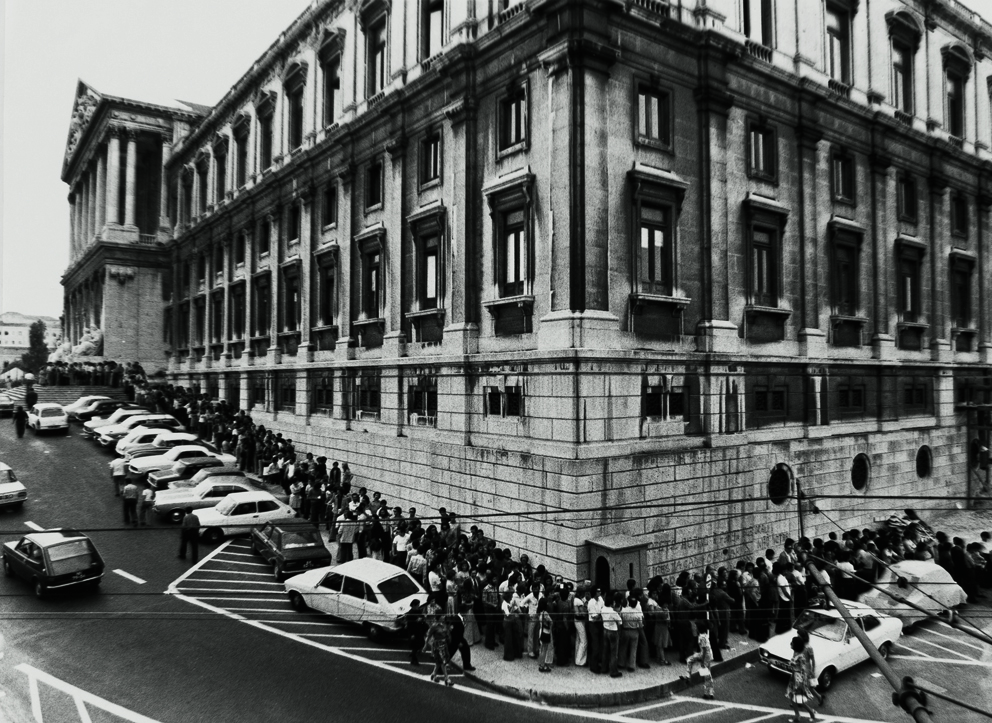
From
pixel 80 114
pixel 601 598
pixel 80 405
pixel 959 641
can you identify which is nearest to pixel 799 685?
pixel 601 598

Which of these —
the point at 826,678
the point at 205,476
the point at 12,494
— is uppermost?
the point at 205,476

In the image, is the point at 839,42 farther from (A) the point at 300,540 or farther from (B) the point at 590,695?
(A) the point at 300,540

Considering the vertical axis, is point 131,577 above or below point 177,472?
below

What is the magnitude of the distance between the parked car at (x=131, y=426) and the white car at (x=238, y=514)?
14.0 m

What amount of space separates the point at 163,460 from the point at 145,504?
447cm

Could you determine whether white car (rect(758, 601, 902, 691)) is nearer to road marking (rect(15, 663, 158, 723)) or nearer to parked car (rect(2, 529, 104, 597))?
road marking (rect(15, 663, 158, 723))

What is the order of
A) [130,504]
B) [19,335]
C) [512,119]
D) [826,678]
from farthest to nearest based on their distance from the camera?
[19,335] < [130,504] < [512,119] < [826,678]

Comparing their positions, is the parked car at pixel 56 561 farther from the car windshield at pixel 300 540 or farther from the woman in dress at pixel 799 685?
the woman in dress at pixel 799 685

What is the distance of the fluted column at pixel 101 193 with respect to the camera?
6162 centimetres

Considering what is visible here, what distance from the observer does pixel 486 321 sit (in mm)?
21906

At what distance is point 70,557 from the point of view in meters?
17.2

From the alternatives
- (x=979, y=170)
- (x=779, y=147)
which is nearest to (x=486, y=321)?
(x=779, y=147)

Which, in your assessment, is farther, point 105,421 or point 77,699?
point 105,421

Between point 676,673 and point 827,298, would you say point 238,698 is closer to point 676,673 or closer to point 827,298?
point 676,673
